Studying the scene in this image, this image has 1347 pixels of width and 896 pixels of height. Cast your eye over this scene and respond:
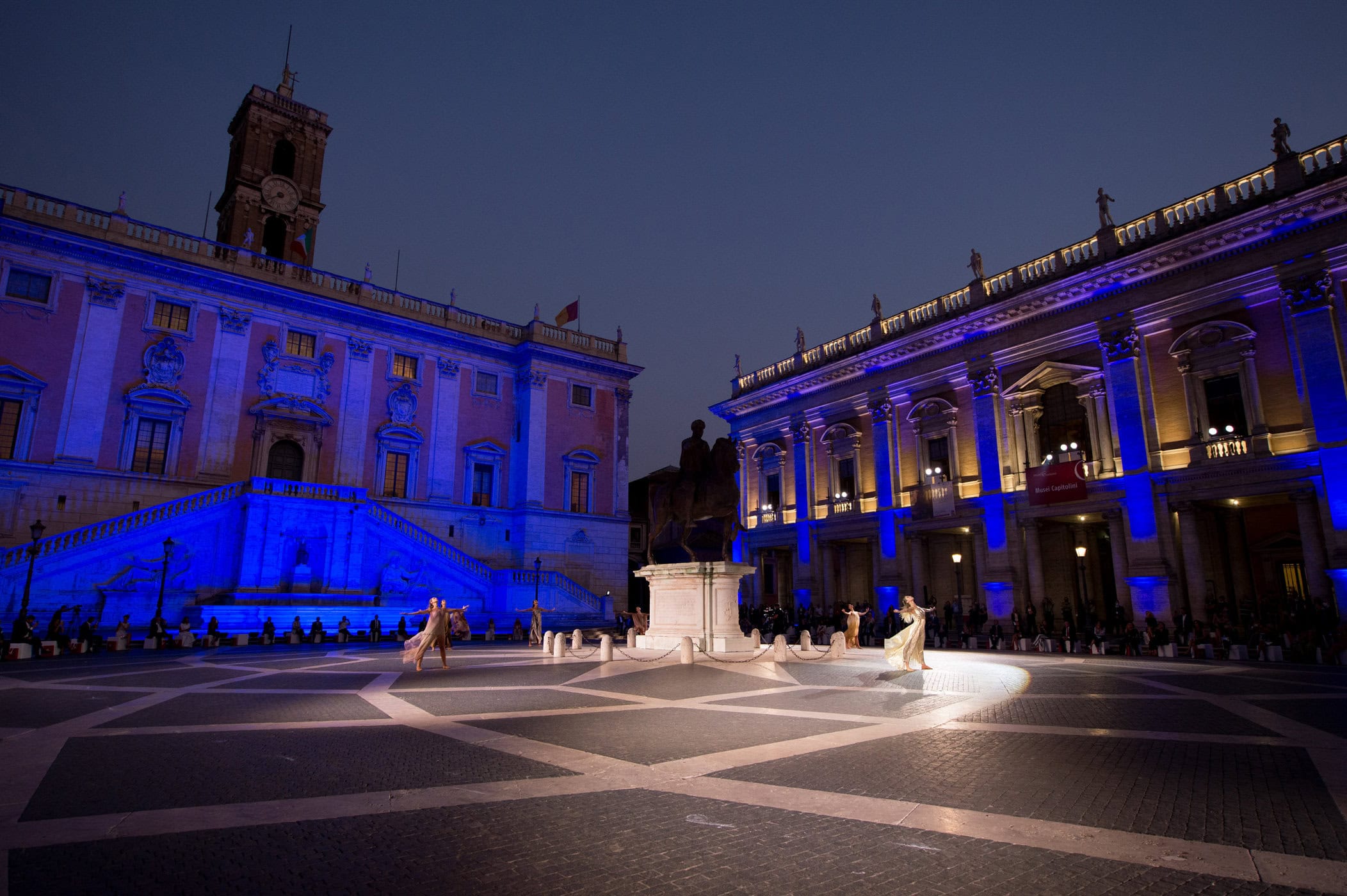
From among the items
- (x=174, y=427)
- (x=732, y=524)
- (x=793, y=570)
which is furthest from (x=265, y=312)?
(x=793, y=570)

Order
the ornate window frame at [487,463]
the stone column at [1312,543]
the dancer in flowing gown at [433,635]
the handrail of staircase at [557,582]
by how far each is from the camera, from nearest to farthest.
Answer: the dancer in flowing gown at [433,635]
the stone column at [1312,543]
the handrail of staircase at [557,582]
the ornate window frame at [487,463]

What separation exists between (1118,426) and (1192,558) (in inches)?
198

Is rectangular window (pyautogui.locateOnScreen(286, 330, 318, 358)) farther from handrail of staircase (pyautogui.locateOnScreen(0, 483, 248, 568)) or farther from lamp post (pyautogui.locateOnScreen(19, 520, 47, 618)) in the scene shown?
lamp post (pyautogui.locateOnScreen(19, 520, 47, 618))

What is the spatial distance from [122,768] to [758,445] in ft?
116

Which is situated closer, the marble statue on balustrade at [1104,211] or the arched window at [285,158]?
the marble statue on balustrade at [1104,211]

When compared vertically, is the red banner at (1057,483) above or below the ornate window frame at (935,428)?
below

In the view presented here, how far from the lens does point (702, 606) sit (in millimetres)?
18797

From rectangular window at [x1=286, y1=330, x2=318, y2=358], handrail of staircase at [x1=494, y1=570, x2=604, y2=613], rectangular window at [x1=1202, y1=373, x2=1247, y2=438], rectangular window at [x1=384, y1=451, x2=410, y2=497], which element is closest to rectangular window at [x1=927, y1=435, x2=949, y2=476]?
rectangular window at [x1=1202, y1=373, x2=1247, y2=438]

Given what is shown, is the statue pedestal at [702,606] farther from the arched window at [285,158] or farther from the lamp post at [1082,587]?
the arched window at [285,158]

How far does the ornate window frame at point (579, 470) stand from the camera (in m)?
39.0

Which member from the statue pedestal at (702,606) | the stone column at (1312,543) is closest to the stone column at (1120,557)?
the stone column at (1312,543)

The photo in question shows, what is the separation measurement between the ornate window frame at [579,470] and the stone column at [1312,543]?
99.5 feet

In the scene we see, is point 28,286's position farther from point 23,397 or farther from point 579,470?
point 579,470

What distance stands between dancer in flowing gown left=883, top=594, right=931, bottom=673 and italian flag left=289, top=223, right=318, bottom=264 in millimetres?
35586
